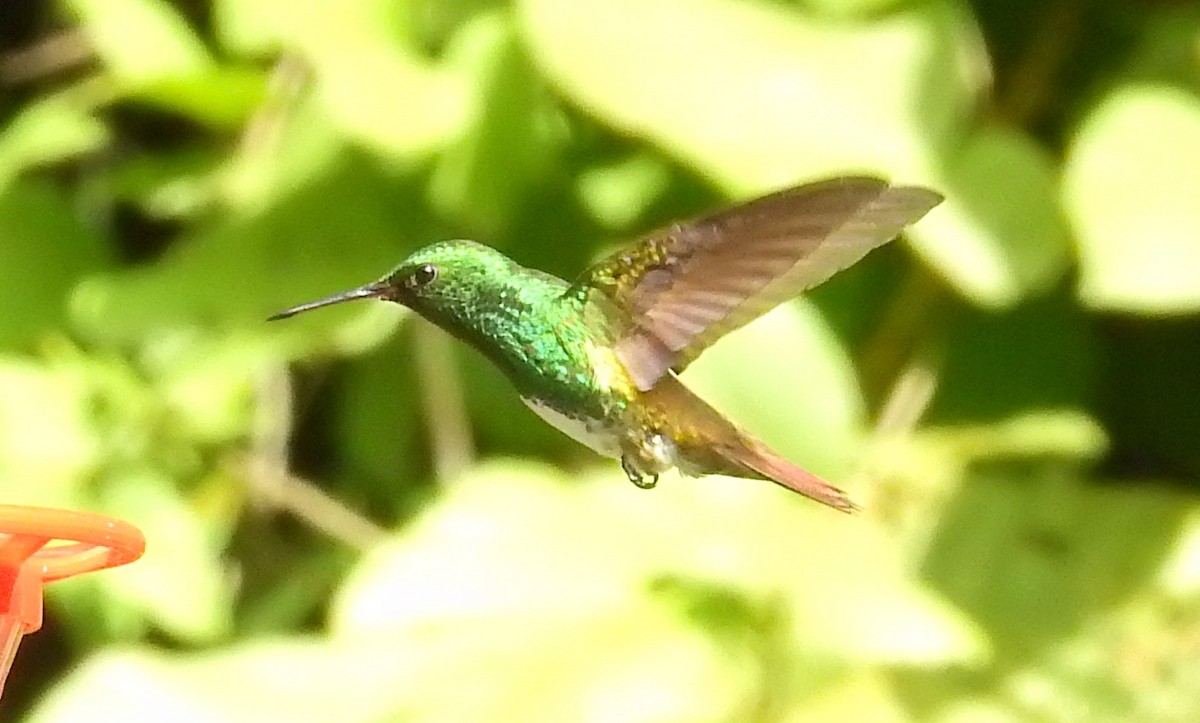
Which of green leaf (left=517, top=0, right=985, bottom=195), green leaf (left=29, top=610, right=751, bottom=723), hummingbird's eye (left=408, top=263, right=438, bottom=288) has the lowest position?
green leaf (left=29, top=610, right=751, bottom=723)

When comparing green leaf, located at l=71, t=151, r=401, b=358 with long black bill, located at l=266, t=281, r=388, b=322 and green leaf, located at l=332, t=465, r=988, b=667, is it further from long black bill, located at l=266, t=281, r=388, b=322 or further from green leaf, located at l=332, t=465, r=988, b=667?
long black bill, located at l=266, t=281, r=388, b=322

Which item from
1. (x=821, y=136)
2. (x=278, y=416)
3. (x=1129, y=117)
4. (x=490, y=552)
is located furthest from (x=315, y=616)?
(x=1129, y=117)

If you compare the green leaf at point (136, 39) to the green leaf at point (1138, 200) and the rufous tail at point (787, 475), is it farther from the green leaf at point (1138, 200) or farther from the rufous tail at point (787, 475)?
the rufous tail at point (787, 475)

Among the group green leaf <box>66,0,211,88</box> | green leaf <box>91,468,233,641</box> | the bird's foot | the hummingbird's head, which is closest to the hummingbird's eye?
the hummingbird's head

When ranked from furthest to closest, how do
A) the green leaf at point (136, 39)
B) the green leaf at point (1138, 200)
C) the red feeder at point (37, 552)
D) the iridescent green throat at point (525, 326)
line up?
the green leaf at point (136, 39) < the green leaf at point (1138, 200) < the iridescent green throat at point (525, 326) < the red feeder at point (37, 552)

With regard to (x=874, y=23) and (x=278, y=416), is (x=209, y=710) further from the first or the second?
(x=874, y=23)

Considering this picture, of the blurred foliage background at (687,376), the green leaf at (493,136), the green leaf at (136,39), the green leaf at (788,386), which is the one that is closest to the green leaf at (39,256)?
the blurred foliage background at (687,376)

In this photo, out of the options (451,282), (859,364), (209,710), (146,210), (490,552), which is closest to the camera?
(451,282)
